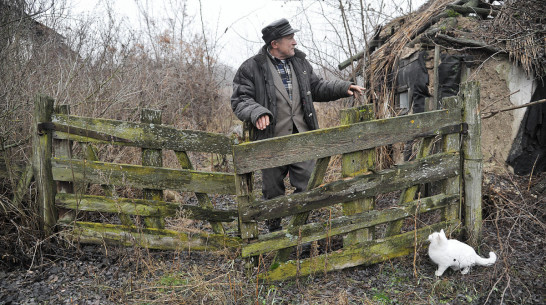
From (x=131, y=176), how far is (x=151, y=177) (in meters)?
0.20

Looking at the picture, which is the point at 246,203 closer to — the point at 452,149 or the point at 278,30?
the point at 278,30

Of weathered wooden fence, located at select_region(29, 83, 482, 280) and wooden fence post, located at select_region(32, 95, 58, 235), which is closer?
weathered wooden fence, located at select_region(29, 83, 482, 280)

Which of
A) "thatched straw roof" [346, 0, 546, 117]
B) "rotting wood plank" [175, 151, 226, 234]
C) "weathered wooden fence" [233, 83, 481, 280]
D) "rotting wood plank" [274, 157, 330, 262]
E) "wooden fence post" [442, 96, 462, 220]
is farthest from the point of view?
"thatched straw roof" [346, 0, 546, 117]

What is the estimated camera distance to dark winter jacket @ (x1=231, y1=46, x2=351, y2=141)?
3.45m

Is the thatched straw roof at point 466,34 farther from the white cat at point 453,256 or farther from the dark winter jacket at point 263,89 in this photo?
the white cat at point 453,256

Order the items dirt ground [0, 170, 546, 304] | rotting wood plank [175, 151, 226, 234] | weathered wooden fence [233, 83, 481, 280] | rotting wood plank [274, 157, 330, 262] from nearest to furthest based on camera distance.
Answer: dirt ground [0, 170, 546, 304] < weathered wooden fence [233, 83, 481, 280] < rotting wood plank [274, 157, 330, 262] < rotting wood plank [175, 151, 226, 234]

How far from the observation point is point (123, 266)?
343 cm

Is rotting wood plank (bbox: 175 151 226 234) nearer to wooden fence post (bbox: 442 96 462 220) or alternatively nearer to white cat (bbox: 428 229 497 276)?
white cat (bbox: 428 229 497 276)

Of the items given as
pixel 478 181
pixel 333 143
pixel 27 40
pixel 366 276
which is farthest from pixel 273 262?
pixel 27 40

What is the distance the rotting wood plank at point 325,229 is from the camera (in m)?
2.98

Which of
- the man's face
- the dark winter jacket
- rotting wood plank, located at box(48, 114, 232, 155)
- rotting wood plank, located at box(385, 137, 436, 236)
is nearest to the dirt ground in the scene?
rotting wood plank, located at box(385, 137, 436, 236)

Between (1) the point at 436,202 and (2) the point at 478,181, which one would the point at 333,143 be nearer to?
(1) the point at 436,202

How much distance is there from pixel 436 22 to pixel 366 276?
457 centimetres

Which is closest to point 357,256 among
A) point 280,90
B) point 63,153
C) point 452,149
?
point 452,149
